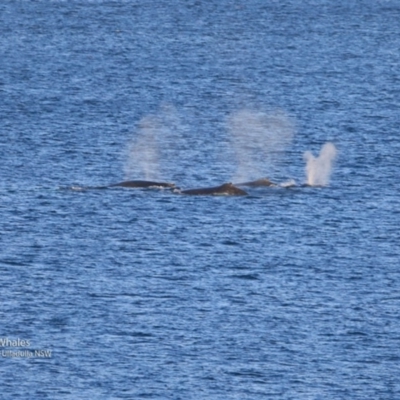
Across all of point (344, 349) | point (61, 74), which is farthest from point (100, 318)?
point (61, 74)

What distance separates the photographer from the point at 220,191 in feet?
288

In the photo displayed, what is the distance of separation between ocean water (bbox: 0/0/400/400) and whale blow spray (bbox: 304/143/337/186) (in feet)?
1.53

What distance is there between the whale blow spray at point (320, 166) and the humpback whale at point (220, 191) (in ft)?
16.8

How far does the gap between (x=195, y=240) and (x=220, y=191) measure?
8.50m

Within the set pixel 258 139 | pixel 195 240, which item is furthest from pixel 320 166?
pixel 195 240

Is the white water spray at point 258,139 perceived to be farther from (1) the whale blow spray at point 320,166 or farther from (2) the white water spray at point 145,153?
(2) the white water spray at point 145,153

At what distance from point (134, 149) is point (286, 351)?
134ft

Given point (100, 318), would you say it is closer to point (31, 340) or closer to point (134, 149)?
point (31, 340)

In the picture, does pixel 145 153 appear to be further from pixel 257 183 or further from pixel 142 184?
pixel 257 183

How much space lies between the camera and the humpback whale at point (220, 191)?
288 ft

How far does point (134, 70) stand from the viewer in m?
146

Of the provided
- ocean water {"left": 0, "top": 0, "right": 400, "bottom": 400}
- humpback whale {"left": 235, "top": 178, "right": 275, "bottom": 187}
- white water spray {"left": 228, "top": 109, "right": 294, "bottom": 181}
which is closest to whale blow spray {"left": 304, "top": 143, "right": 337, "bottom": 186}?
ocean water {"left": 0, "top": 0, "right": 400, "bottom": 400}

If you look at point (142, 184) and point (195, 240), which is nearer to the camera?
point (195, 240)

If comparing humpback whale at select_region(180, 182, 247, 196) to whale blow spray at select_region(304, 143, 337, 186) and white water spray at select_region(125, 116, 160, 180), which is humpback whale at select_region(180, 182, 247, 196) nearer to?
whale blow spray at select_region(304, 143, 337, 186)
